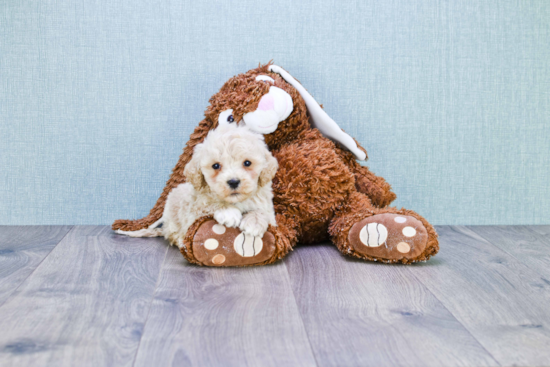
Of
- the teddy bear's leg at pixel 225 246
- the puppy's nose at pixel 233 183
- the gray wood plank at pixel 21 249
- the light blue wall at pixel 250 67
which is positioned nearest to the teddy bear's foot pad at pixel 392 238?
the teddy bear's leg at pixel 225 246

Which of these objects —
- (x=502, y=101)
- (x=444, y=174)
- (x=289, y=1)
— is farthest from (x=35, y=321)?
(x=502, y=101)

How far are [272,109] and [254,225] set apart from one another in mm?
368

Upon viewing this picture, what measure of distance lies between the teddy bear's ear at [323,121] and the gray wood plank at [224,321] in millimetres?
500

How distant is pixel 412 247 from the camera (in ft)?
4.65

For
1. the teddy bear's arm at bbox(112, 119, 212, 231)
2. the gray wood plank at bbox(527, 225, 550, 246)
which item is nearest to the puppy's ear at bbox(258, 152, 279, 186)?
the teddy bear's arm at bbox(112, 119, 212, 231)

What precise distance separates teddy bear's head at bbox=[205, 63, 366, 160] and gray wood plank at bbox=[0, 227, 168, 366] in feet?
1.49

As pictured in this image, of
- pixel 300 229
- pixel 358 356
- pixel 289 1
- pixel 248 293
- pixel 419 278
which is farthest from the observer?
pixel 289 1

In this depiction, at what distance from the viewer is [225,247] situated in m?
1.38

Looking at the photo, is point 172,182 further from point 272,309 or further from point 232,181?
point 272,309

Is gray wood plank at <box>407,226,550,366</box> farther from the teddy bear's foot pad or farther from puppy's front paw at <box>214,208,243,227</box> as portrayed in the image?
puppy's front paw at <box>214,208,243,227</box>

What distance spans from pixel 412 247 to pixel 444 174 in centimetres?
62

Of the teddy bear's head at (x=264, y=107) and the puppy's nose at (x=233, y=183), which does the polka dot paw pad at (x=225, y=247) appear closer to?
the puppy's nose at (x=233, y=183)

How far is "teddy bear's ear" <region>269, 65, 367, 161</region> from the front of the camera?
5.48ft

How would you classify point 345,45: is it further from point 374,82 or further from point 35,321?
point 35,321
